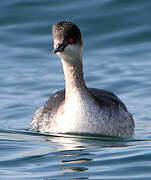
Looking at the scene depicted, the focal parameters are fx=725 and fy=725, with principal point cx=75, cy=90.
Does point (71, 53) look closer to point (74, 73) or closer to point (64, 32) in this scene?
point (64, 32)

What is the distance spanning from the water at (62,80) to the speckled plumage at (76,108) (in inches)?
8.0

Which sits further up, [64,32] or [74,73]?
[64,32]

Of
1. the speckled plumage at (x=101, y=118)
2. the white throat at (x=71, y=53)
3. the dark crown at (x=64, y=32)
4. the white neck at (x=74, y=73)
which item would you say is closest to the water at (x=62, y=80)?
the speckled plumage at (x=101, y=118)

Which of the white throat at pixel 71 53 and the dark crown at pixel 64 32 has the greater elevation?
the dark crown at pixel 64 32

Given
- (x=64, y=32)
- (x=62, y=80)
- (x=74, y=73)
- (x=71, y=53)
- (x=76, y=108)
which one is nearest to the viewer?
(x=64, y=32)

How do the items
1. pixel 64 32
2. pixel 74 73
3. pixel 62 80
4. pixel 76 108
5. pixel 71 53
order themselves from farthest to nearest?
pixel 62 80 → pixel 74 73 → pixel 76 108 → pixel 71 53 → pixel 64 32

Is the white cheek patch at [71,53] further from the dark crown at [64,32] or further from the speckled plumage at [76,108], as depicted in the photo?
the dark crown at [64,32]

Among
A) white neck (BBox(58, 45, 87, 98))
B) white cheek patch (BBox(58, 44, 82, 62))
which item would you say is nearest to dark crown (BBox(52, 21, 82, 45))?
white cheek patch (BBox(58, 44, 82, 62))

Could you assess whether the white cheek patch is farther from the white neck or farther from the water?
the water

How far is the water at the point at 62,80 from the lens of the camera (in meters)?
9.96

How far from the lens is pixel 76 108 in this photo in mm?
12320

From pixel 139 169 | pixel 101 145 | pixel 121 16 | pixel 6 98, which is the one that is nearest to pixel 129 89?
pixel 6 98

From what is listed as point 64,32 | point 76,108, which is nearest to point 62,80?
point 76,108

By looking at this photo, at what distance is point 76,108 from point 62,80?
590 centimetres
